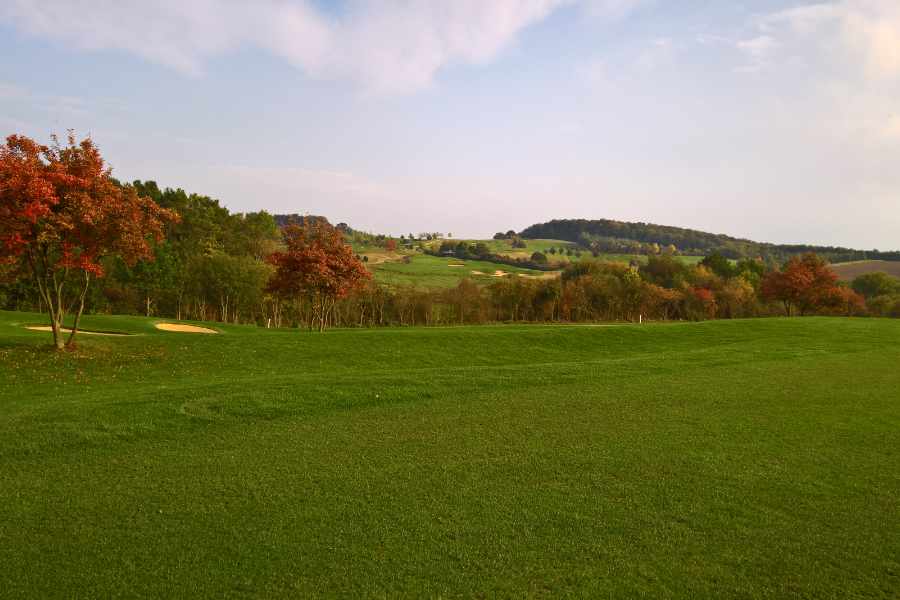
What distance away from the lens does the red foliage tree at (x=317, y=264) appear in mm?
31641

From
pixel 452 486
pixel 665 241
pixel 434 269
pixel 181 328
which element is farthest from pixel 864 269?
pixel 452 486

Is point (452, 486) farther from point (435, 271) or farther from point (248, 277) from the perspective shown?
point (435, 271)

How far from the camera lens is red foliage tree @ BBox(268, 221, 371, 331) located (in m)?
31.6

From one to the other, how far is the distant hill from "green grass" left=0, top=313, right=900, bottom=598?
139 metres

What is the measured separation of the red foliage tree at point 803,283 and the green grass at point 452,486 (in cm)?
3894

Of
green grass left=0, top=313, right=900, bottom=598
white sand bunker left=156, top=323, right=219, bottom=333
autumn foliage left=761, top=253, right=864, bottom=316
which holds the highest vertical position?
autumn foliage left=761, top=253, right=864, bottom=316

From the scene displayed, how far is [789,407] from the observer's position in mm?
12820

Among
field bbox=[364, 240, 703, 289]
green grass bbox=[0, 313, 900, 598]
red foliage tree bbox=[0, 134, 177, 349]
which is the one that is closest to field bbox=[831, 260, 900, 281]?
field bbox=[364, 240, 703, 289]

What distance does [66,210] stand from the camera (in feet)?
61.7

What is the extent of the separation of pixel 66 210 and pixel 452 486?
58.9ft

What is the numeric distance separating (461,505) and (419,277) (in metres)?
96.7

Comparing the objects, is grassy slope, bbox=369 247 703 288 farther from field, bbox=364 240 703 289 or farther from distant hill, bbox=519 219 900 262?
distant hill, bbox=519 219 900 262

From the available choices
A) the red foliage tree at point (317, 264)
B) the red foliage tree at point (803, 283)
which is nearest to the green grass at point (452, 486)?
the red foliage tree at point (317, 264)

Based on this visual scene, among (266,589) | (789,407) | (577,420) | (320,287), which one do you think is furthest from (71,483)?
(320,287)
